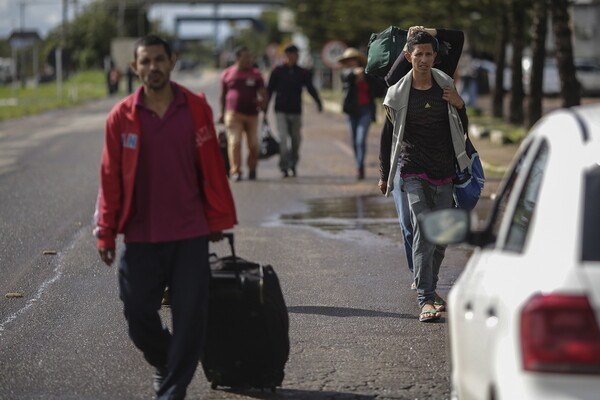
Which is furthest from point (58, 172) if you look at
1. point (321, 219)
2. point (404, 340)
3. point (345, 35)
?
point (345, 35)

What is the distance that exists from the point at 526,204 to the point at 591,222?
3.74 feet

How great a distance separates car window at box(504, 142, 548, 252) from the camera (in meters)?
4.32

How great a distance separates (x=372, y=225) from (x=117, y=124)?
25.3ft

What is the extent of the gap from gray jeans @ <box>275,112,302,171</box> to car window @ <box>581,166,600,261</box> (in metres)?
14.8

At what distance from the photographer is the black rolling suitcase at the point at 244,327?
592cm

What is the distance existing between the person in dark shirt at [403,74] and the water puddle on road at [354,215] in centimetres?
355

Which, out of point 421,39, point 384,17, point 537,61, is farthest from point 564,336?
point 384,17

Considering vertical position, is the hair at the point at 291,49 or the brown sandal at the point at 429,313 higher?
the hair at the point at 291,49

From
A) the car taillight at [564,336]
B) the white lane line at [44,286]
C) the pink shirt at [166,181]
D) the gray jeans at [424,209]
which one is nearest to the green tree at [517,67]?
the white lane line at [44,286]

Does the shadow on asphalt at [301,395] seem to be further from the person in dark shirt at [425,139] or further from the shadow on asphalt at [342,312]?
the shadow on asphalt at [342,312]

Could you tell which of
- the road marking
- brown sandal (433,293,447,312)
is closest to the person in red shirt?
the road marking

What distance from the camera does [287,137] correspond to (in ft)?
60.4

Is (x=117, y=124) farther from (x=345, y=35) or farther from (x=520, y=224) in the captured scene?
(x=345, y=35)

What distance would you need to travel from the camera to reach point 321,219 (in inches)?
540
